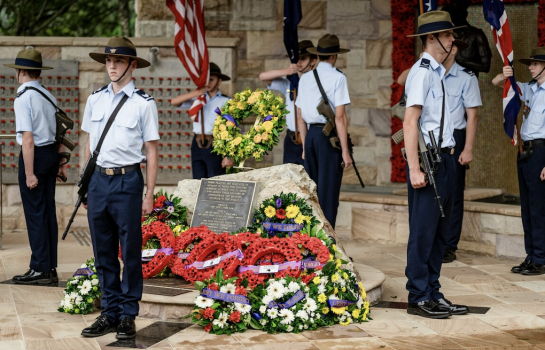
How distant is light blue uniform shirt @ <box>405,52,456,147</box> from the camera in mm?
6203

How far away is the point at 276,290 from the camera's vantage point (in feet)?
20.1

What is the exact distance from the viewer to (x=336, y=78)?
835cm

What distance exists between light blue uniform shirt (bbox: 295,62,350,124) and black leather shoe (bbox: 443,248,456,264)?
1984mm

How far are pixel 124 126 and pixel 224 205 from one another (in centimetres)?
179

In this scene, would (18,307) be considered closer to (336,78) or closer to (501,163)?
(336,78)

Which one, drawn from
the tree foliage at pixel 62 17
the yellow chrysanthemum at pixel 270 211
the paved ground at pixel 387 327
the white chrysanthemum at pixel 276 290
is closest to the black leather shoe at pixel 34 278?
the paved ground at pixel 387 327

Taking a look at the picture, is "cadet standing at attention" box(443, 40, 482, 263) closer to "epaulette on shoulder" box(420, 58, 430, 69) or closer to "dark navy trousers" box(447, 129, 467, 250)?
"dark navy trousers" box(447, 129, 467, 250)

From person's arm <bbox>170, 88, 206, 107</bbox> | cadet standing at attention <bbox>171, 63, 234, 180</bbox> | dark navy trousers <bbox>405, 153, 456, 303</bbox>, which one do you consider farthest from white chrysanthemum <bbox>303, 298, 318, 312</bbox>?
person's arm <bbox>170, 88, 206, 107</bbox>

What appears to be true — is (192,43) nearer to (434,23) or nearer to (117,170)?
(434,23)

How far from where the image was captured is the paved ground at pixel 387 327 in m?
5.65

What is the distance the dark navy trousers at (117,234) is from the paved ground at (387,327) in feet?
0.86

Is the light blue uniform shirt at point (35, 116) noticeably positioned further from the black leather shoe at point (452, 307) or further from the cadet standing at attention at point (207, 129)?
the black leather shoe at point (452, 307)

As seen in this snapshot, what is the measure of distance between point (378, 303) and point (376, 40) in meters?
5.18

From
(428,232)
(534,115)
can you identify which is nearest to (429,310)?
(428,232)
